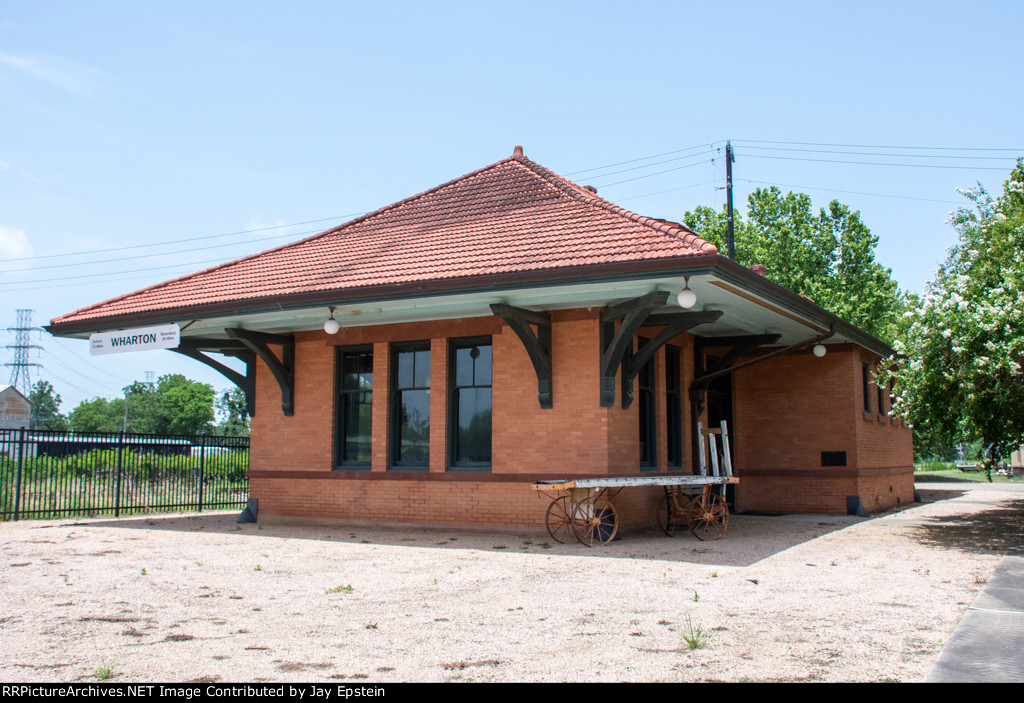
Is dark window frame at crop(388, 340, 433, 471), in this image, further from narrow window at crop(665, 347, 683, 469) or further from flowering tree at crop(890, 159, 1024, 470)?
flowering tree at crop(890, 159, 1024, 470)

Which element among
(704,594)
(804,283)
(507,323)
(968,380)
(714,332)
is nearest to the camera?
(704,594)

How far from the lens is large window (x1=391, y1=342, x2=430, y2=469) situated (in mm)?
13812

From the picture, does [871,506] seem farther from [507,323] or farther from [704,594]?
[704,594]

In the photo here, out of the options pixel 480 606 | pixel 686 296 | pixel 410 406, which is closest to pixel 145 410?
pixel 410 406

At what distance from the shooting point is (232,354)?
15.7 m

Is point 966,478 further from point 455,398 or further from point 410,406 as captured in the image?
point 410,406

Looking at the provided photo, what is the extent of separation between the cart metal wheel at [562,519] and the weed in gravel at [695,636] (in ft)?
16.8

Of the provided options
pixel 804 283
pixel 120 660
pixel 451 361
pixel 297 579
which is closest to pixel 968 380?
pixel 451 361

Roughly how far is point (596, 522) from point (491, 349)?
3325mm

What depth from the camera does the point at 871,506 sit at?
17641mm

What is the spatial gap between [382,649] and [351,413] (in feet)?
30.5

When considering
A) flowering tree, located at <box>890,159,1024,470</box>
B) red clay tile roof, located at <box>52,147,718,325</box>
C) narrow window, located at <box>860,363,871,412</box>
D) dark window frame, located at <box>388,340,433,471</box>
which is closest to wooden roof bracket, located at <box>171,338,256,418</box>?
red clay tile roof, located at <box>52,147,718,325</box>

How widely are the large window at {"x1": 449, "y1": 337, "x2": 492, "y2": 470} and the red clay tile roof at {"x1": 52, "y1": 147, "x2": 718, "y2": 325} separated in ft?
5.75

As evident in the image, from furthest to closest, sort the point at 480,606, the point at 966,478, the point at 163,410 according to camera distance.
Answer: the point at 163,410, the point at 966,478, the point at 480,606
